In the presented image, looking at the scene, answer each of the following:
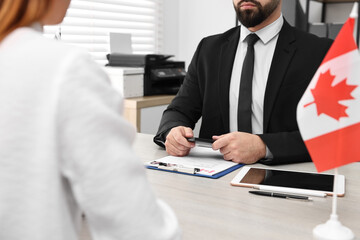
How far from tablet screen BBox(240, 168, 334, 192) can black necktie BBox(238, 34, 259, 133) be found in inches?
18.8

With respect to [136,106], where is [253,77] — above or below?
above

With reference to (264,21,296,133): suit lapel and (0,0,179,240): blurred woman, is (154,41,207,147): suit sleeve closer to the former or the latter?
(264,21,296,133): suit lapel

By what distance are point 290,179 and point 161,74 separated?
1945mm

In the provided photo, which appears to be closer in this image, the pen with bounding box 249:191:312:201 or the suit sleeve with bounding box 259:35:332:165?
the pen with bounding box 249:191:312:201

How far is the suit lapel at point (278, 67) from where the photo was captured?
67.8 inches

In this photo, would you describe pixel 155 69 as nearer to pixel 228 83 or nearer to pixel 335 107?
pixel 228 83

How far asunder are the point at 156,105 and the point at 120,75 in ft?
1.08

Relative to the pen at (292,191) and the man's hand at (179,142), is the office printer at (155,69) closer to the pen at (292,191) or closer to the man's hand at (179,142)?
the man's hand at (179,142)

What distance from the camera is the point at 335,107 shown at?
842 mm

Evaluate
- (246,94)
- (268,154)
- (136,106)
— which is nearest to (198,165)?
(268,154)

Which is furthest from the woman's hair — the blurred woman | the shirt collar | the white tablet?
the shirt collar

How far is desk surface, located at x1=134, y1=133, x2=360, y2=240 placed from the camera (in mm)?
851

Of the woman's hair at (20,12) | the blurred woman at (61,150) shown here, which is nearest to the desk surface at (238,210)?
the blurred woman at (61,150)

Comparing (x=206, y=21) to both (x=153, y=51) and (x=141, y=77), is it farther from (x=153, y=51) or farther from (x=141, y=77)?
(x=141, y=77)
